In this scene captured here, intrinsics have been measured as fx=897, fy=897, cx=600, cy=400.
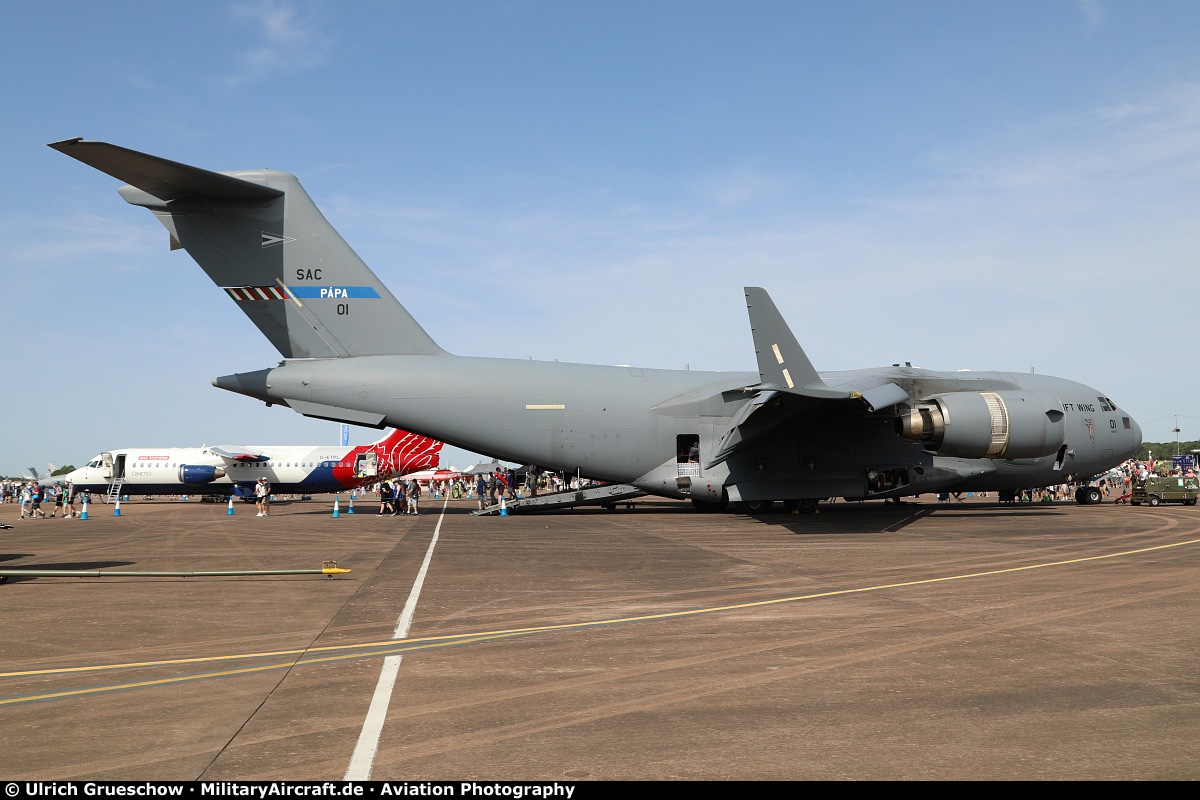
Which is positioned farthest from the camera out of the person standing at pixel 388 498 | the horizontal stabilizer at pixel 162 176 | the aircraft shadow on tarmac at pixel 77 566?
the person standing at pixel 388 498

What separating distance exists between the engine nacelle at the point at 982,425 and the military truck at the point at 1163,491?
13.0m

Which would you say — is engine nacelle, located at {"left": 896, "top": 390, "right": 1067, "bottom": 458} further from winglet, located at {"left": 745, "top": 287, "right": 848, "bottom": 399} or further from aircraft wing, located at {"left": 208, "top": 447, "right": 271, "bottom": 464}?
aircraft wing, located at {"left": 208, "top": 447, "right": 271, "bottom": 464}

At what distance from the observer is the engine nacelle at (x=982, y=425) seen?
19547mm

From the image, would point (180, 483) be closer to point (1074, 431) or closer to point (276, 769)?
point (1074, 431)

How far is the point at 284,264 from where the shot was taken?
69.4 ft

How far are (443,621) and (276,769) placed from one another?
4.26 metres

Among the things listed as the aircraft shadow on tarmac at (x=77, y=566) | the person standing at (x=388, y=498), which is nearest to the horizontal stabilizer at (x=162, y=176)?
the aircraft shadow on tarmac at (x=77, y=566)

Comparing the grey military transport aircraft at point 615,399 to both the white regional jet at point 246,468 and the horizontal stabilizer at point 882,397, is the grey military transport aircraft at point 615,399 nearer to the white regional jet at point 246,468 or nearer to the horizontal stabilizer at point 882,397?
the horizontal stabilizer at point 882,397

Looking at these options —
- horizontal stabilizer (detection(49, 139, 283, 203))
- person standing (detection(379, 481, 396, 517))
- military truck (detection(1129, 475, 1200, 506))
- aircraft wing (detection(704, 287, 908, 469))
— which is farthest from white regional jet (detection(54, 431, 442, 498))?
military truck (detection(1129, 475, 1200, 506))

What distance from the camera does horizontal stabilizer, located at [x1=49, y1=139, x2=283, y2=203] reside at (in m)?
15.7

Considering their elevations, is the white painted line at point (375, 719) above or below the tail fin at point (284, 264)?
below

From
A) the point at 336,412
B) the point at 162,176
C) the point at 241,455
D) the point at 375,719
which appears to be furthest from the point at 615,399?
the point at 241,455

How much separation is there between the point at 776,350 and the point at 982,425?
511 cm

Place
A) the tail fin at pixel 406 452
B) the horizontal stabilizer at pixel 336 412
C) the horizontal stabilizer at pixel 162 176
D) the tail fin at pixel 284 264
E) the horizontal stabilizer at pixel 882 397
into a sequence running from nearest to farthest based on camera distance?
the horizontal stabilizer at pixel 162 176 → the horizontal stabilizer at pixel 882 397 → the tail fin at pixel 284 264 → the horizontal stabilizer at pixel 336 412 → the tail fin at pixel 406 452
